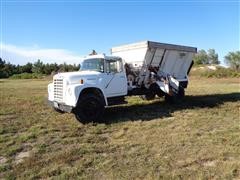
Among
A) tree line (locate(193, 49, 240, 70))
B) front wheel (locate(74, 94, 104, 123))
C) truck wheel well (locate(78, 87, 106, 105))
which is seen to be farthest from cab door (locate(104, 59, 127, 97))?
tree line (locate(193, 49, 240, 70))

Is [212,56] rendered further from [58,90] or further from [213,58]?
[58,90]

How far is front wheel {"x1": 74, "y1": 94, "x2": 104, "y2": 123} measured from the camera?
319 inches

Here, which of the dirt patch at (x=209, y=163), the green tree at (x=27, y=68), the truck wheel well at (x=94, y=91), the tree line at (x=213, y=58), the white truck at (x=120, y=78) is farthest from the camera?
the tree line at (x=213, y=58)

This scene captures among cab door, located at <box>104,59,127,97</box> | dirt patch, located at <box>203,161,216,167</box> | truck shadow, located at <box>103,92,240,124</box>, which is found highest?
cab door, located at <box>104,59,127,97</box>

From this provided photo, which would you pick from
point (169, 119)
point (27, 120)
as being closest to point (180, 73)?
point (169, 119)

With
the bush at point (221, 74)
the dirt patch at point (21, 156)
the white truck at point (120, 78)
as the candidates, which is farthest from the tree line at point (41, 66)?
the dirt patch at point (21, 156)

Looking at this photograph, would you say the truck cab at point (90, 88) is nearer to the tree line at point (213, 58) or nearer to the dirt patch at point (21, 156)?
the dirt patch at point (21, 156)

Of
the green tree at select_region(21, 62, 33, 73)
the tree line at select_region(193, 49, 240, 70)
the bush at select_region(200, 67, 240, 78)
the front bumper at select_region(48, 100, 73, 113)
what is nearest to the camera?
the front bumper at select_region(48, 100, 73, 113)

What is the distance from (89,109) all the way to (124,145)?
8.26 ft

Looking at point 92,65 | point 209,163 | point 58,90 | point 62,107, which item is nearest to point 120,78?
point 92,65

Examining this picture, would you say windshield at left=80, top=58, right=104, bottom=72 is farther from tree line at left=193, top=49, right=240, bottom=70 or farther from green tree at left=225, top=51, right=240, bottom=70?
green tree at left=225, top=51, right=240, bottom=70

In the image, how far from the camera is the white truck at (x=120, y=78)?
26.9 ft

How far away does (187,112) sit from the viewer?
982 cm

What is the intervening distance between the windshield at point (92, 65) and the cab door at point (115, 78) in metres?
0.19
